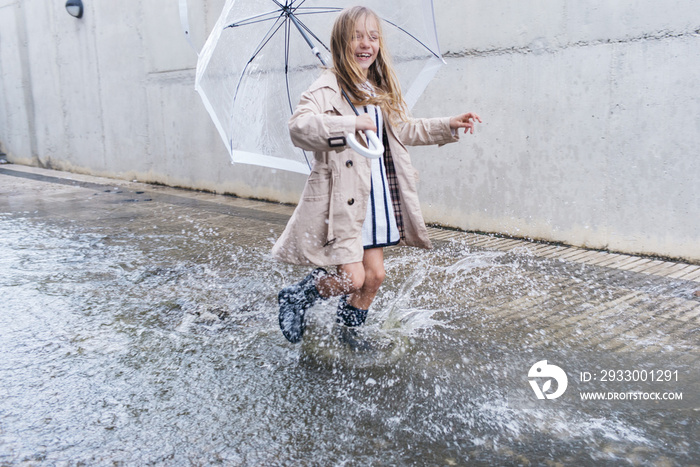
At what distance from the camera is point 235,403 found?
2312 millimetres

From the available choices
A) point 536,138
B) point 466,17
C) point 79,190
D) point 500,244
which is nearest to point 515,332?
point 500,244

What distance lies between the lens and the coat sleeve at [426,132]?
281cm

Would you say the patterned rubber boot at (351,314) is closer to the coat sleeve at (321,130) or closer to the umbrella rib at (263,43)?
the coat sleeve at (321,130)

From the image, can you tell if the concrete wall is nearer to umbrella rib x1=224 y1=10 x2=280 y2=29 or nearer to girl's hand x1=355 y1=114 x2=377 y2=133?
umbrella rib x1=224 y1=10 x2=280 y2=29

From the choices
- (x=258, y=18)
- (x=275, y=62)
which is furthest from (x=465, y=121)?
(x=258, y=18)

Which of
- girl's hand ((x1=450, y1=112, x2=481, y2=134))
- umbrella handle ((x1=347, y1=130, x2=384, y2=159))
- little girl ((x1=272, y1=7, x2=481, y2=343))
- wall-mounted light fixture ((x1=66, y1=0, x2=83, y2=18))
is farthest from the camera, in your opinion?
wall-mounted light fixture ((x1=66, y1=0, x2=83, y2=18))

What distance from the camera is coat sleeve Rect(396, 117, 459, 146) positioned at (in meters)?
2.81

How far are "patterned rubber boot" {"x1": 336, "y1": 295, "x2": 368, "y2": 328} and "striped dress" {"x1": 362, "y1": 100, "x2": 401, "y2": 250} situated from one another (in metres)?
0.36

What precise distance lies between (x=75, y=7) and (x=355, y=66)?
30.5 feet

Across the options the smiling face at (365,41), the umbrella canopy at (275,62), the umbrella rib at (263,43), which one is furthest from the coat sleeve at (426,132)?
the umbrella rib at (263,43)

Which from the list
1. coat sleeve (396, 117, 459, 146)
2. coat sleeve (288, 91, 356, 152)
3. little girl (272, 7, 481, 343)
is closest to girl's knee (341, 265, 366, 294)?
little girl (272, 7, 481, 343)

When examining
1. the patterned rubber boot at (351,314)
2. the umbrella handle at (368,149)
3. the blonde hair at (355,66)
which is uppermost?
the blonde hair at (355,66)

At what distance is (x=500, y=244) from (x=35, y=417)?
3.82 metres

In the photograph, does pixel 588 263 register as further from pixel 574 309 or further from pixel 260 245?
pixel 260 245
